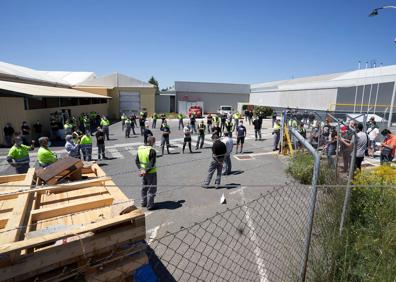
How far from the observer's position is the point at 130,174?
9.68 m

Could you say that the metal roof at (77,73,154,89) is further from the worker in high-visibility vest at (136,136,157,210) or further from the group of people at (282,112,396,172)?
the worker in high-visibility vest at (136,136,157,210)

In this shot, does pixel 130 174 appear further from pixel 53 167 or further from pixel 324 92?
pixel 324 92

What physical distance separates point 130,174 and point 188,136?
4631mm

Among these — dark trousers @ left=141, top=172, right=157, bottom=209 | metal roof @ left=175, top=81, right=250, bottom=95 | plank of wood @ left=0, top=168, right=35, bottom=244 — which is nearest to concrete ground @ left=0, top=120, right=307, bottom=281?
dark trousers @ left=141, top=172, right=157, bottom=209

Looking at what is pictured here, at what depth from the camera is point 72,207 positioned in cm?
291

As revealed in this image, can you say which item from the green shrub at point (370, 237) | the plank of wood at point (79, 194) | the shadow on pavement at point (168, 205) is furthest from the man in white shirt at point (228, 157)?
the plank of wood at point (79, 194)

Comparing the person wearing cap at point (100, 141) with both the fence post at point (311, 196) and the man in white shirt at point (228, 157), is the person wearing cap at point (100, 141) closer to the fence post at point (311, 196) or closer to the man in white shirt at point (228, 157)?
the man in white shirt at point (228, 157)

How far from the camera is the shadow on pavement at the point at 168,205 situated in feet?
21.5

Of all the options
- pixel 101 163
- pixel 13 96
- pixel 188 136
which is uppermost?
pixel 13 96

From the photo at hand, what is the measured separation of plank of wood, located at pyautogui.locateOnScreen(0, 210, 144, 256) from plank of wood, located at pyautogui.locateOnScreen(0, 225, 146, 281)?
0.07 metres

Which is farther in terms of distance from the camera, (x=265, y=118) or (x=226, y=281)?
(x=265, y=118)

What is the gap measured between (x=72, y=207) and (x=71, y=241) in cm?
98

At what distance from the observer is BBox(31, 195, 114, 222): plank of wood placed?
2.71 m

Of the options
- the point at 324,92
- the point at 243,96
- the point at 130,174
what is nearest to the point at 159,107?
the point at 243,96
